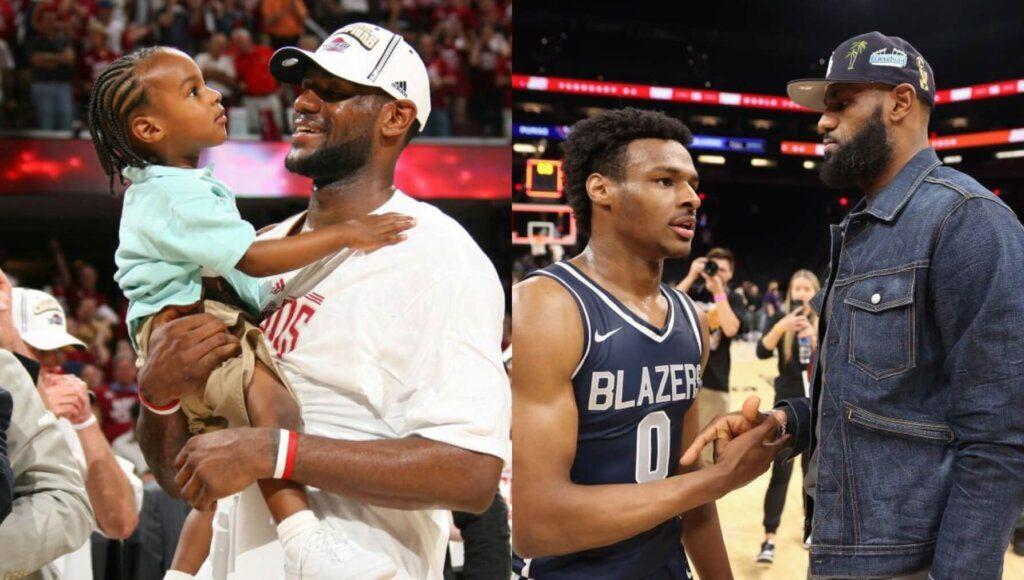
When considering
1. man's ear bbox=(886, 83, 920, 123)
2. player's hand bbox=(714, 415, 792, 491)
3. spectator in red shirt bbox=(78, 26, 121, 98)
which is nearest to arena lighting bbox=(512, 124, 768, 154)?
man's ear bbox=(886, 83, 920, 123)

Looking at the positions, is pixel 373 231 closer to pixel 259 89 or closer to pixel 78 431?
pixel 78 431

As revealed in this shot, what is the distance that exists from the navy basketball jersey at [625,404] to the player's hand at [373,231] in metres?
0.57

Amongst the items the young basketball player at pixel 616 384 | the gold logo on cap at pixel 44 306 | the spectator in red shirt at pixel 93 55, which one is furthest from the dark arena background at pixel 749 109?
the spectator in red shirt at pixel 93 55

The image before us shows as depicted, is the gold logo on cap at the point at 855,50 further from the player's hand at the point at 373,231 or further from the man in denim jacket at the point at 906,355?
the player's hand at the point at 373,231

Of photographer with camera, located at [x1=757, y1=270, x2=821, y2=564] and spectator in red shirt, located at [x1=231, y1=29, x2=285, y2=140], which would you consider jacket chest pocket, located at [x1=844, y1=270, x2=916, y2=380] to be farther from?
spectator in red shirt, located at [x1=231, y1=29, x2=285, y2=140]

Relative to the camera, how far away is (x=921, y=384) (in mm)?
1588

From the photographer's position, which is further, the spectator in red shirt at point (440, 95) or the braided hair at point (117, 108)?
the spectator in red shirt at point (440, 95)

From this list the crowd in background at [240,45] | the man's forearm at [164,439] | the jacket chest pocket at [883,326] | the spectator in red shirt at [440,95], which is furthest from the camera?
the crowd in background at [240,45]

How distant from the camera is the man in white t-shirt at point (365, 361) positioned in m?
1.18

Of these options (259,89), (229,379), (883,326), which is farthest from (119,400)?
(883,326)

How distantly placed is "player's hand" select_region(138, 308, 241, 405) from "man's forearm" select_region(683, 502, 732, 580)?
3.49 ft

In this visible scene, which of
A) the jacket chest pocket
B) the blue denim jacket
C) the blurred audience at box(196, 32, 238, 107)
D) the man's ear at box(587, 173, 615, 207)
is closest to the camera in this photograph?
the blue denim jacket

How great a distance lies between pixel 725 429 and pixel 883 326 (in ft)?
1.14

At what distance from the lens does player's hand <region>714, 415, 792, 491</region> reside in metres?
1.75
